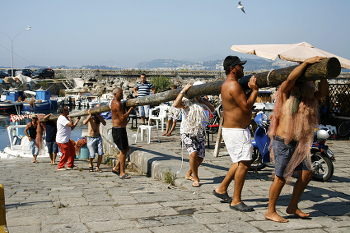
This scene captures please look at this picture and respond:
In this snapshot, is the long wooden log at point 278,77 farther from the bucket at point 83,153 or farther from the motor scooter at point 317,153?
the bucket at point 83,153

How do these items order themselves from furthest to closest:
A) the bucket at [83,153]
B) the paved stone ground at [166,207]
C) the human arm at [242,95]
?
the bucket at [83,153] < the human arm at [242,95] < the paved stone ground at [166,207]

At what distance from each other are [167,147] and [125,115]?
215 cm

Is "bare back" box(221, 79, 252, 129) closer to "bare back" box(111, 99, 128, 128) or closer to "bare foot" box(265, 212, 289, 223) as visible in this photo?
"bare foot" box(265, 212, 289, 223)

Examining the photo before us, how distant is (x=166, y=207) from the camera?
174 inches

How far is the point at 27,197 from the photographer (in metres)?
5.31

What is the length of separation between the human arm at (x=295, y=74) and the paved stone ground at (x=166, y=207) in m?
1.30

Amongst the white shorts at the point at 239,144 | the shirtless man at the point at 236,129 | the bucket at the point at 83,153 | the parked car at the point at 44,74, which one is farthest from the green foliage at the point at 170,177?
the parked car at the point at 44,74

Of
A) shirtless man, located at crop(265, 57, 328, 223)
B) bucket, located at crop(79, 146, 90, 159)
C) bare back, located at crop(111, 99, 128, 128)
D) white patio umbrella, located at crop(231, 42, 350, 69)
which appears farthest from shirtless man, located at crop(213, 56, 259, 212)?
bucket, located at crop(79, 146, 90, 159)

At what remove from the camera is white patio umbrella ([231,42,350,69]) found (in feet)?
19.5

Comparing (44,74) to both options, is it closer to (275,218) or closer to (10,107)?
(10,107)

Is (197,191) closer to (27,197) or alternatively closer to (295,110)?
(295,110)

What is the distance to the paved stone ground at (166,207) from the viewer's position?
3.63m

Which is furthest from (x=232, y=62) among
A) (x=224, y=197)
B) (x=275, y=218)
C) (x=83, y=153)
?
(x=83, y=153)

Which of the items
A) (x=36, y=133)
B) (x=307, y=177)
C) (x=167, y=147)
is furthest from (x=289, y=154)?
(x=36, y=133)
